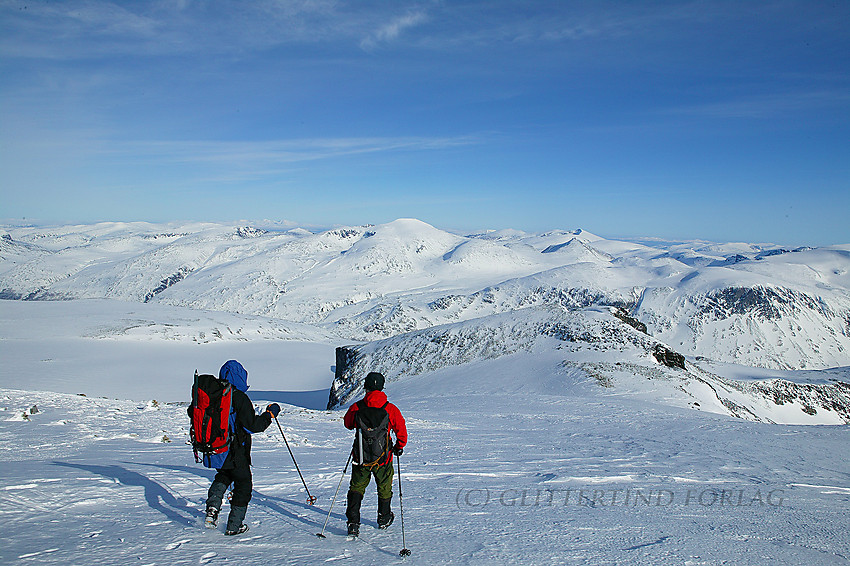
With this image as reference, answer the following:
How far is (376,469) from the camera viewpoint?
5941mm

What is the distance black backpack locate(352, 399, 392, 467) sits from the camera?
5.80 meters

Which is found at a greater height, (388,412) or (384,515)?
(388,412)

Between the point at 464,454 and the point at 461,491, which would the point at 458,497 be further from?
the point at 464,454

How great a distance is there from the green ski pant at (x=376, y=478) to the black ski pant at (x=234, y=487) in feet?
4.30

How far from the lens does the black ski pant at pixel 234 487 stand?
567 centimetres

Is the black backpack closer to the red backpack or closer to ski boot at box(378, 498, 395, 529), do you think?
ski boot at box(378, 498, 395, 529)

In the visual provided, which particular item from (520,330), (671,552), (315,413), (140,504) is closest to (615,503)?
(671,552)

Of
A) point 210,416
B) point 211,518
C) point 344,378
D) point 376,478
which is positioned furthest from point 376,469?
point 344,378

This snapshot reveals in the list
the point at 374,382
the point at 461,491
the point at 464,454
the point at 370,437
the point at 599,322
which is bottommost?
the point at 464,454

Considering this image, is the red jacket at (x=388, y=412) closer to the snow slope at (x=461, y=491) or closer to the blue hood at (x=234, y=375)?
the snow slope at (x=461, y=491)

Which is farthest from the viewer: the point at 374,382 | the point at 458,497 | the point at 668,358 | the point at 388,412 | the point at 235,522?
the point at 668,358

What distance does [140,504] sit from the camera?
6336 millimetres

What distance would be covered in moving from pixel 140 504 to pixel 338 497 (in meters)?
2.82

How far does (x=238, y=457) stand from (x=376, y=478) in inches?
70.7
